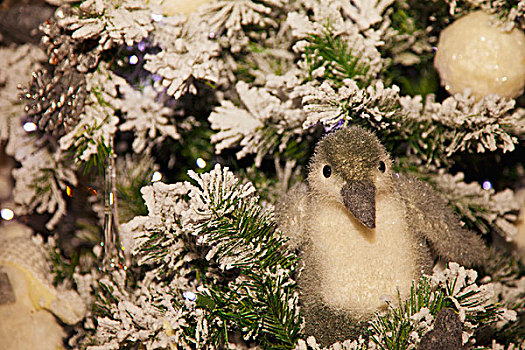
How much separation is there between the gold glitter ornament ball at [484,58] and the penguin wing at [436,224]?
0.17 metres

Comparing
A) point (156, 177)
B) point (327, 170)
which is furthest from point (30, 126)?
point (327, 170)

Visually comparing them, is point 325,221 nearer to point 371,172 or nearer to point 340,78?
point 371,172

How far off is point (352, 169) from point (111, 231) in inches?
14.3

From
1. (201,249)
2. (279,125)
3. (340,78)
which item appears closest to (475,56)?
(340,78)

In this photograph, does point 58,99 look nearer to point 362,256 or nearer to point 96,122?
point 96,122

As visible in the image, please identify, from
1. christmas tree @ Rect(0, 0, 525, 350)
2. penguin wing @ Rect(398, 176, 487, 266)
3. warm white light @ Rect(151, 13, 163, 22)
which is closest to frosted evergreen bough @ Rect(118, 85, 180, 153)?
christmas tree @ Rect(0, 0, 525, 350)

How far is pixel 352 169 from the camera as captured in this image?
0.56 meters

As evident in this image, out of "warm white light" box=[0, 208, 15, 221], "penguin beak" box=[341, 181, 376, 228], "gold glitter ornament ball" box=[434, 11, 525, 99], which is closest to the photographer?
"penguin beak" box=[341, 181, 376, 228]

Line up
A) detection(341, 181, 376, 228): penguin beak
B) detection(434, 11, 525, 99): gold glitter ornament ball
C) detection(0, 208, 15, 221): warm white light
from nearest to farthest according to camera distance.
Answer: detection(341, 181, 376, 228): penguin beak → detection(434, 11, 525, 99): gold glitter ornament ball → detection(0, 208, 15, 221): warm white light

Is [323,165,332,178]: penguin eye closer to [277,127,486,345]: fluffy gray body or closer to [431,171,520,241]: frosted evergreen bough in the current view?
[277,127,486,345]: fluffy gray body

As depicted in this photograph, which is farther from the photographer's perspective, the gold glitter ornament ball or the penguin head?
the gold glitter ornament ball

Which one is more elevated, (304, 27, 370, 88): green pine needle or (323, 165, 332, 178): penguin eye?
(304, 27, 370, 88): green pine needle

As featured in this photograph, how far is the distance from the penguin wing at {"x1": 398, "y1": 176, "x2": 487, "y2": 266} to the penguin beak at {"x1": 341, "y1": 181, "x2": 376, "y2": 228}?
0.08 m

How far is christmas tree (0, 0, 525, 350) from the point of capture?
1.86 ft
